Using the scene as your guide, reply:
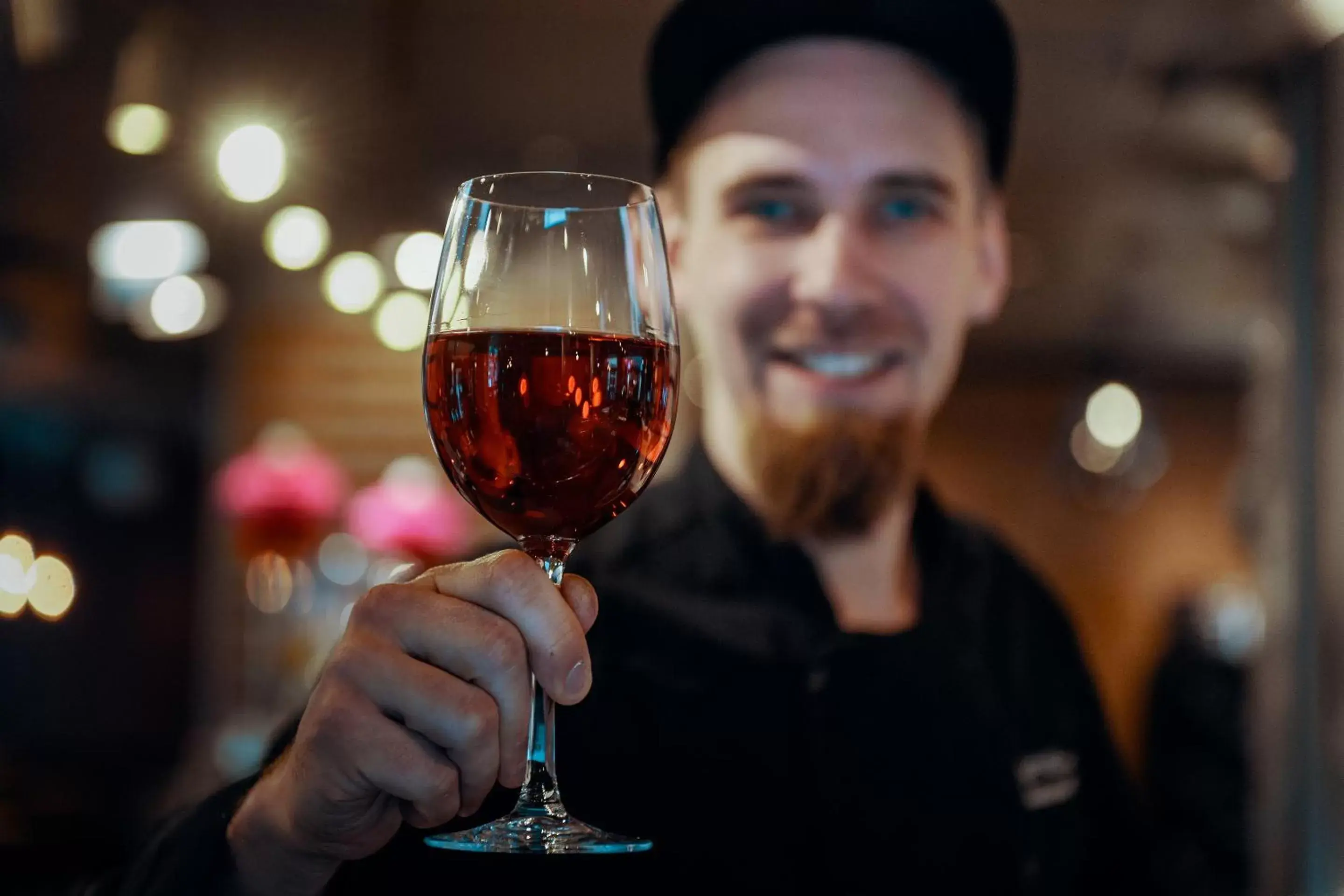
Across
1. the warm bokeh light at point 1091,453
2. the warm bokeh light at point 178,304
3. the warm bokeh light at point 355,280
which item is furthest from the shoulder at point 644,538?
the warm bokeh light at point 1091,453

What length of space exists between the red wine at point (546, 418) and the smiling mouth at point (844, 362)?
67 cm

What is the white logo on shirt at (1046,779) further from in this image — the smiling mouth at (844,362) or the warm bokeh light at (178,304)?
the warm bokeh light at (178,304)

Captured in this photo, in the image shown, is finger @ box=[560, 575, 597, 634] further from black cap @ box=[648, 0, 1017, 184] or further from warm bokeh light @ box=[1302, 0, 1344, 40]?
warm bokeh light @ box=[1302, 0, 1344, 40]

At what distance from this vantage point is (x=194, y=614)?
563 cm

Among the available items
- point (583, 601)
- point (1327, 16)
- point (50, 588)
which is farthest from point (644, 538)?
point (50, 588)

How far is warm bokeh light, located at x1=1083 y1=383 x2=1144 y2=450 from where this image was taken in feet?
30.3

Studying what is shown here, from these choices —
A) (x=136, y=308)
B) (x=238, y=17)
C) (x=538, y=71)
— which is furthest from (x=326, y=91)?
(x=136, y=308)

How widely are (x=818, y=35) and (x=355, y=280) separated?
2737 millimetres

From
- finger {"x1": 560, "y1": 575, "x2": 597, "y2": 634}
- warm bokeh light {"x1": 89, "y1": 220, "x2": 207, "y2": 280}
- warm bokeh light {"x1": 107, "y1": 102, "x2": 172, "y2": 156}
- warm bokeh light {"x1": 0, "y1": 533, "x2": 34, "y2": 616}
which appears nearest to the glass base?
finger {"x1": 560, "y1": 575, "x2": 597, "y2": 634}

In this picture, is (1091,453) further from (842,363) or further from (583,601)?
(583,601)

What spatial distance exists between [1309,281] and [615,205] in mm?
3031

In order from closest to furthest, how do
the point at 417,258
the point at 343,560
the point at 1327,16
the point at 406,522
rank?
the point at 1327,16 → the point at 406,522 → the point at 417,258 → the point at 343,560

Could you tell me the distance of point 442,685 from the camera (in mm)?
767

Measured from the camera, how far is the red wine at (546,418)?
2.59 feet
